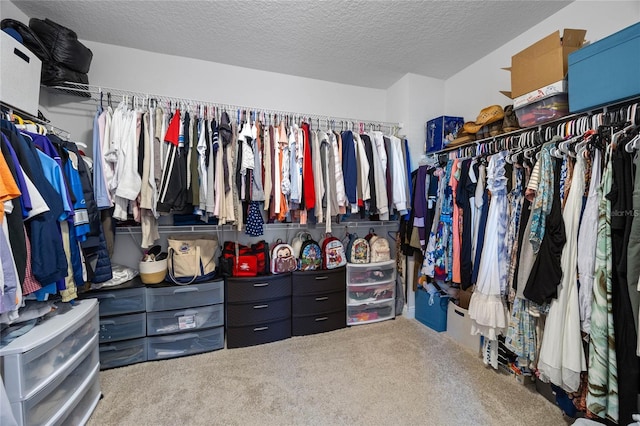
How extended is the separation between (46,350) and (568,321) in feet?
8.26

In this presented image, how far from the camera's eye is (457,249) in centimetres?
214

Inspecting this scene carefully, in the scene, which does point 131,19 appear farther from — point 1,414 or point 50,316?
point 1,414

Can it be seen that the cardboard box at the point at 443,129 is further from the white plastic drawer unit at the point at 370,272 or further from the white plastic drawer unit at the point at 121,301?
the white plastic drawer unit at the point at 121,301

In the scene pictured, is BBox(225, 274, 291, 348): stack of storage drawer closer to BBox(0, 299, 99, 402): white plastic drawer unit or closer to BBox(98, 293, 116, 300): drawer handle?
BBox(98, 293, 116, 300): drawer handle

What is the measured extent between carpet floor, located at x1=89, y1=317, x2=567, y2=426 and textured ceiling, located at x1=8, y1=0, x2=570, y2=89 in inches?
99.4

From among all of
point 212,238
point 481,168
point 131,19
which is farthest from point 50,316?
point 481,168

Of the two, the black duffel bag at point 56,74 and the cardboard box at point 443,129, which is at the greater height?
the black duffel bag at point 56,74

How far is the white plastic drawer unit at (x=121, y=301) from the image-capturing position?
6.25 ft

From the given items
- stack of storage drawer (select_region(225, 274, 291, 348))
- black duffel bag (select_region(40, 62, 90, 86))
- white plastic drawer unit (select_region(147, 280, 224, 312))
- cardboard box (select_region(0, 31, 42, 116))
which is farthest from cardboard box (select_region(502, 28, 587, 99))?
black duffel bag (select_region(40, 62, 90, 86))

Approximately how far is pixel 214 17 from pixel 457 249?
2529 millimetres

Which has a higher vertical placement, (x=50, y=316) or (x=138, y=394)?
(x=50, y=316)

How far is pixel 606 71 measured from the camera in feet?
4.33

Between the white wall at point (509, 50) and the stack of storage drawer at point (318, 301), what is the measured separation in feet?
6.59

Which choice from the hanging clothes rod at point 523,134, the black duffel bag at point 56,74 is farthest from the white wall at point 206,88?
the hanging clothes rod at point 523,134
